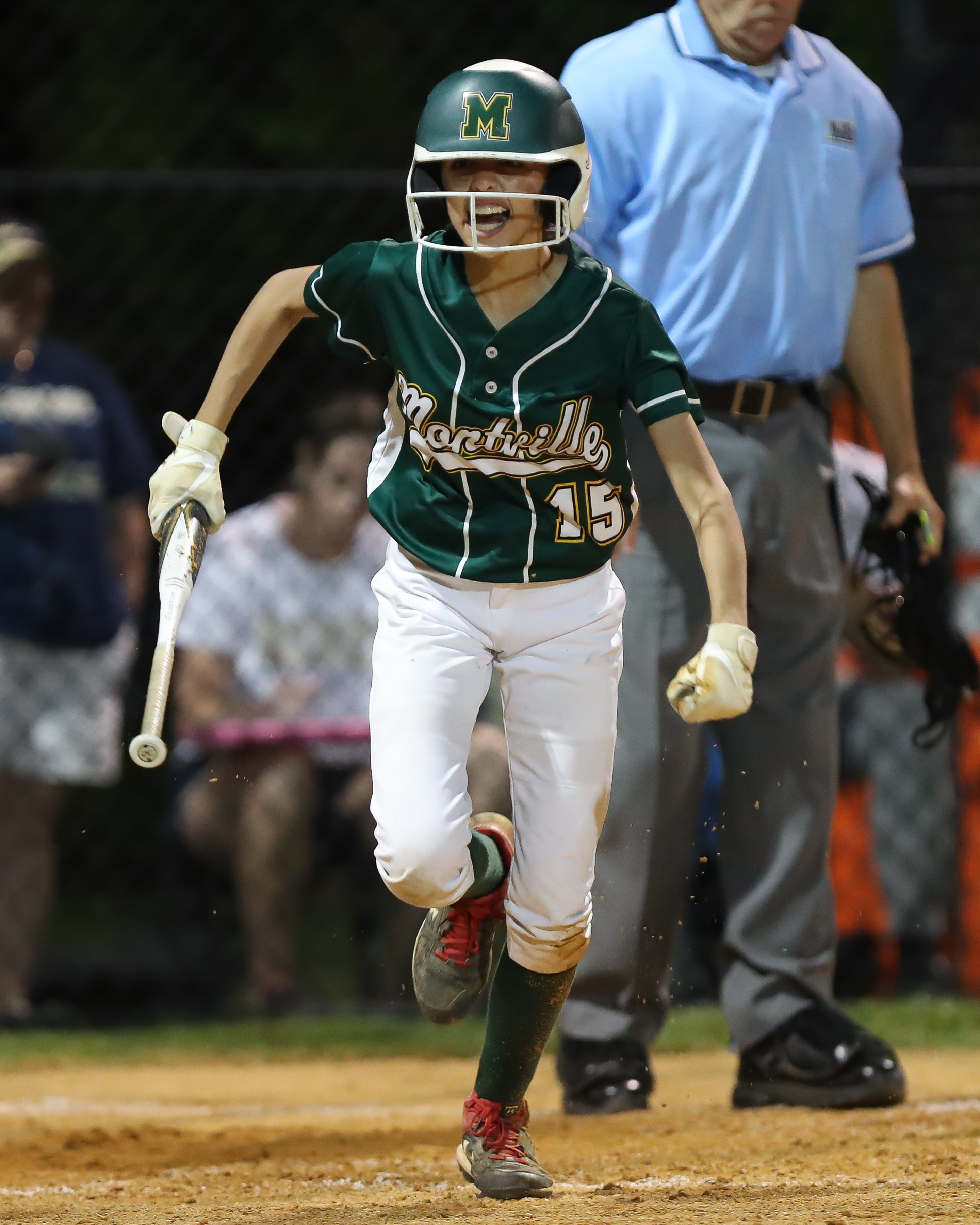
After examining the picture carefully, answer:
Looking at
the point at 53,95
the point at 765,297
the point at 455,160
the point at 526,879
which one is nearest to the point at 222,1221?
the point at 526,879

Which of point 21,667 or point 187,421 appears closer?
point 187,421

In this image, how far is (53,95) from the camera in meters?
8.85

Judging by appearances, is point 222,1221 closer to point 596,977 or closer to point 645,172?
point 596,977

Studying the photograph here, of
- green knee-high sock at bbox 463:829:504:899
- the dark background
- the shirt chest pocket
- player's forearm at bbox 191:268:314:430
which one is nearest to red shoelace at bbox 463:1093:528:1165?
green knee-high sock at bbox 463:829:504:899

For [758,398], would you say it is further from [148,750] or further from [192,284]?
[192,284]

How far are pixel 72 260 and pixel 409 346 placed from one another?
553 cm

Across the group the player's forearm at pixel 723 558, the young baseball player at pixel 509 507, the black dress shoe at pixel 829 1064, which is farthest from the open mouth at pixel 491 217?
the black dress shoe at pixel 829 1064

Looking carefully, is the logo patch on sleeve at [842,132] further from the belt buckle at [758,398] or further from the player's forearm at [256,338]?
the player's forearm at [256,338]

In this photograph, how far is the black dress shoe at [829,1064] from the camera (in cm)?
419

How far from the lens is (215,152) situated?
8.89m

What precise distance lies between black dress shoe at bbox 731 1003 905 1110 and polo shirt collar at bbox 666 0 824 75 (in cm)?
199

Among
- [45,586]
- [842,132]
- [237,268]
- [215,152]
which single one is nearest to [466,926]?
[842,132]

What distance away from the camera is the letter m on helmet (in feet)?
10.1

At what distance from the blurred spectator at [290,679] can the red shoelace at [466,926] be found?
8.11 feet
